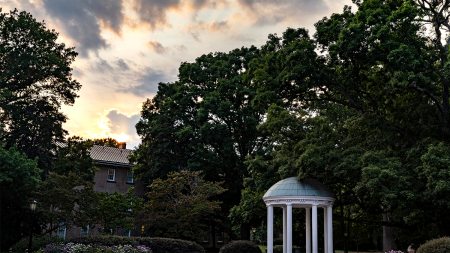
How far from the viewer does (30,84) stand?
36.4 meters

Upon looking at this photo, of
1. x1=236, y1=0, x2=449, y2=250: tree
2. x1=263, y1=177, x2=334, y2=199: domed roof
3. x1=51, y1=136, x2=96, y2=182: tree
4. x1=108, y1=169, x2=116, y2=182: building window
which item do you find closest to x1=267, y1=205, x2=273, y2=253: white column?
x1=263, y1=177, x2=334, y2=199: domed roof

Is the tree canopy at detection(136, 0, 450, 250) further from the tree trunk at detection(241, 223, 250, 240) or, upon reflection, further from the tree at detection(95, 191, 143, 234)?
the tree trunk at detection(241, 223, 250, 240)

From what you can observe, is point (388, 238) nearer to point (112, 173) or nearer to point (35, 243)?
point (35, 243)

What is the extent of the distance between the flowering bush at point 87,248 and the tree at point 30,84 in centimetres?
865

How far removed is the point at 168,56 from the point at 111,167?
26.5 metres

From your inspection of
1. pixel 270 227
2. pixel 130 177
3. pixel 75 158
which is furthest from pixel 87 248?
pixel 130 177

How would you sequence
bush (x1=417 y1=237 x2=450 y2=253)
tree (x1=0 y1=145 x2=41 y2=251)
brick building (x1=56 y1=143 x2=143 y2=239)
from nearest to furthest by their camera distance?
bush (x1=417 y1=237 x2=450 y2=253) → tree (x1=0 y1=145 x2=41 y2=251) → brick building (x1=56 y1=143 x2=143 y2=239)

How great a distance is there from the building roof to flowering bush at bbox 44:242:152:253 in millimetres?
20995

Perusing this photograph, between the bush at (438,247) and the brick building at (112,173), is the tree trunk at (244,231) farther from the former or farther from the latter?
the bush at (438,247)

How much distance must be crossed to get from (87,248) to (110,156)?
2485 centimetres

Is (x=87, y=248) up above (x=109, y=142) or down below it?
below

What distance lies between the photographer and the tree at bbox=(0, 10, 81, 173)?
34562 millimetres

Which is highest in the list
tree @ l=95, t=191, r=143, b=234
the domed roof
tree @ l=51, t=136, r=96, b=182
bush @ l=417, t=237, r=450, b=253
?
tree @ l=51, t=136, r=96, b=182

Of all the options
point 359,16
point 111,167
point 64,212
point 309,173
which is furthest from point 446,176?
point 111,167
